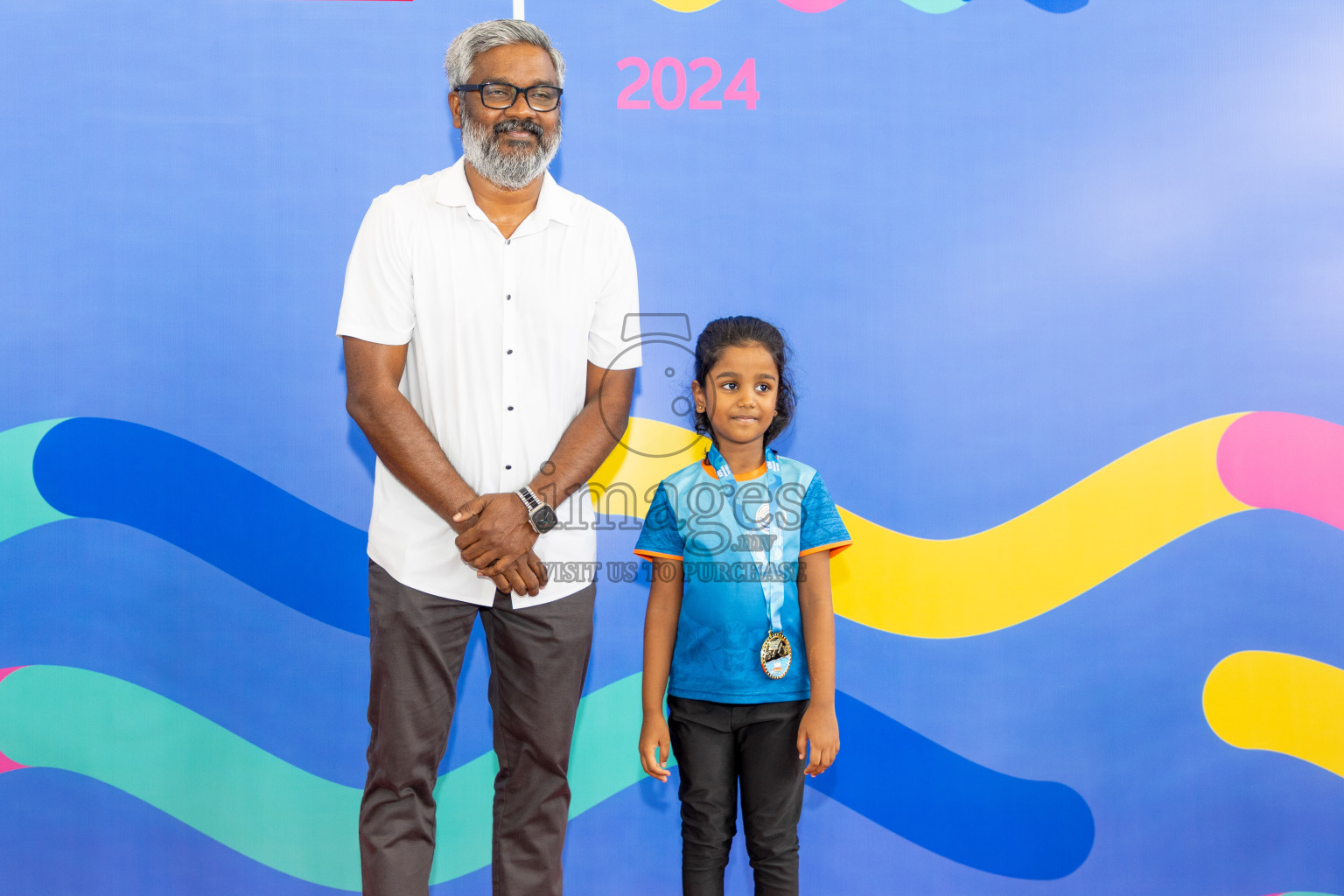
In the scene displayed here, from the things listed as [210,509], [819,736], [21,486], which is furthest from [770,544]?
[21,486]

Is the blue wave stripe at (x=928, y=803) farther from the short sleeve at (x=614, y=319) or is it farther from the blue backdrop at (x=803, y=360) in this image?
the short sleeve at (x=614, y=319)

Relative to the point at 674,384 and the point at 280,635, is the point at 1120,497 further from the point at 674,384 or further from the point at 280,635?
the point at 280,635

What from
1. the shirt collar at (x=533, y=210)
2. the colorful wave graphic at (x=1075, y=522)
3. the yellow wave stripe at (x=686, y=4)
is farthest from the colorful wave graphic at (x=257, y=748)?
the yellow wave stripe at (x=686, y=4)

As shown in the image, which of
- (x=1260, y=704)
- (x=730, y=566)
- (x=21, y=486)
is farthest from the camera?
(x=1260, y=704)

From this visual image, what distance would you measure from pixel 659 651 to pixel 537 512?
1.28 ft

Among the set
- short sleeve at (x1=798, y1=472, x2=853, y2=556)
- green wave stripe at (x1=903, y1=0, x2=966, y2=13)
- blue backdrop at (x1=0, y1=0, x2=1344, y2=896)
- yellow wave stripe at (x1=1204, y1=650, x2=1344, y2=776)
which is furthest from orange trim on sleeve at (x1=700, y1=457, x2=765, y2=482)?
yellow wave stripe at (x1=1204, y1=650, x2=1344, y2=776)

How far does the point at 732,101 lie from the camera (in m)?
2.20

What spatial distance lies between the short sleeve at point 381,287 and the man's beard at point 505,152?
197 mm

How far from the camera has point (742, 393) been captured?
1.79m

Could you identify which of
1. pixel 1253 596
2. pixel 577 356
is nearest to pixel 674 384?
pixel 577 356

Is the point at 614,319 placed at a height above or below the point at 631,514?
above

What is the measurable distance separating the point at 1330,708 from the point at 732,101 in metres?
2.20

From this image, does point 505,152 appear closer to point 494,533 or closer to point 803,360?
point 494,533

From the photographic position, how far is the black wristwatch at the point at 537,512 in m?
1.67
